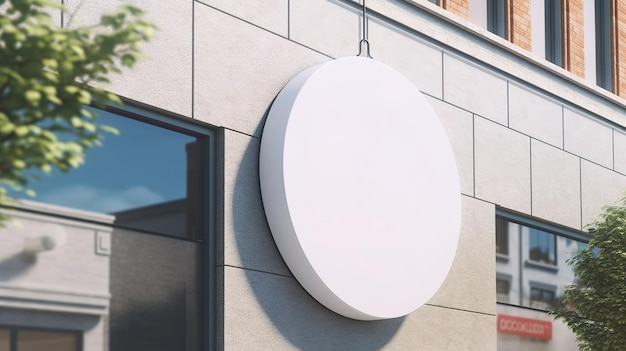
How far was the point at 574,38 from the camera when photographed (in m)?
19.0

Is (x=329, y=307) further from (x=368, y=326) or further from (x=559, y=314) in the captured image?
(x=559, y=314)

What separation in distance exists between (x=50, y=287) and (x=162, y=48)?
270cm

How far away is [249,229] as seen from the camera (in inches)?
465

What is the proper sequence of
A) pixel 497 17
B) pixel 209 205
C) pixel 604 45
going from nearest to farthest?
pixel 209 205 < pixel 497 17 < pixel 604 45

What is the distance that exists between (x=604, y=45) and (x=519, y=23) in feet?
11.3

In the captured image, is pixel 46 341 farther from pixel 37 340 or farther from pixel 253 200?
pixel 253 200

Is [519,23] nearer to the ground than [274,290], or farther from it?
farther from it

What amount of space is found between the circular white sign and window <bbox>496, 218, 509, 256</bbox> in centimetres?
194

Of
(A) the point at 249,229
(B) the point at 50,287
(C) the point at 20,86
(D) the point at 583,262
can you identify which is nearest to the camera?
(C) the point at 20,86

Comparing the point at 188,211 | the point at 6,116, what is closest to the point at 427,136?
the point at 188,211

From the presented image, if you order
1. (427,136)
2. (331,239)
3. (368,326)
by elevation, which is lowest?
(368,326)

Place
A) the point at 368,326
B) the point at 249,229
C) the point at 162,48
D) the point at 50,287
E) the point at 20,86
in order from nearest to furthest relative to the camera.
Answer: the point at 20,86 → the point at 50,287 → the point at 162,48 → the point at 249,229 → the point at 368,326

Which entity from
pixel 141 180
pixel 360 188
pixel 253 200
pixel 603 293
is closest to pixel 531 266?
pixel 603 293

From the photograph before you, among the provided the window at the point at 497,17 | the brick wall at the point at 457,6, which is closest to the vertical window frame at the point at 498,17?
the window at the point at 497,17
